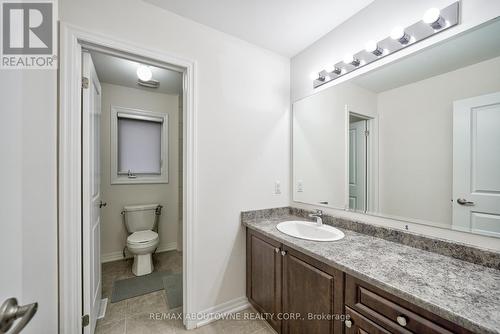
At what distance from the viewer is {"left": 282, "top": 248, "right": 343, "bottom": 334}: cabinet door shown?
105 cm

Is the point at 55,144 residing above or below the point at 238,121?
below

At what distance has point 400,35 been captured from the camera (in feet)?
4.05

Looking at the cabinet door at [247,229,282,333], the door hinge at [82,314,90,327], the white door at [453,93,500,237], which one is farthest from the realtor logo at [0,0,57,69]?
the white door at [453,93,500,237]

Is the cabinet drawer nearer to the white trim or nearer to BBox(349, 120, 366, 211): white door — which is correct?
BBox(349, 120, 366, 211): white door

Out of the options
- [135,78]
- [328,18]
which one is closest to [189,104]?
[328,18]

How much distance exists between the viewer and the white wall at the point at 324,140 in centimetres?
164

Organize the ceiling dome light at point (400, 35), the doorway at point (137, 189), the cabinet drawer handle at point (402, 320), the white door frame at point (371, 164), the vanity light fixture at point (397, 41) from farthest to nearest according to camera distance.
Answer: the doorway at point (137, 189), the white door frame at point (371, 164), the ceiling dome light at point (400, 35), the vanity light fixture at point (397, 41), the cabinet drawer handle at point (402, 320)

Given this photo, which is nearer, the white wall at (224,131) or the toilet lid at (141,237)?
the white wall at (224,131)

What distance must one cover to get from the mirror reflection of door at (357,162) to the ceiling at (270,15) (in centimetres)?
79

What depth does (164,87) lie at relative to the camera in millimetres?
2842

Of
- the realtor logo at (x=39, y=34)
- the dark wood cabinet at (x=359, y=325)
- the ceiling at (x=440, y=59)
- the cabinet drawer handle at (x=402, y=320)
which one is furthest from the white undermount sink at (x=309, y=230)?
the realtor logo at (x=39, y=34)

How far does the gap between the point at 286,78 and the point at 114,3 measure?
152 cm

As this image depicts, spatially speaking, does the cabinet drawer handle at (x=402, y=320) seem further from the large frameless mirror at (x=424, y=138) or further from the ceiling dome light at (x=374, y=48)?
the ceiling dome light at (x=374, y=48)

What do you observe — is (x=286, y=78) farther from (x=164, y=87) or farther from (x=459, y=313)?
(x=459, y=313)
